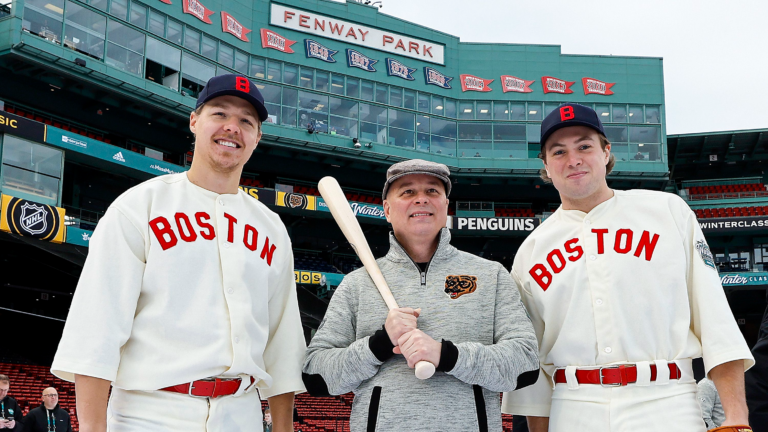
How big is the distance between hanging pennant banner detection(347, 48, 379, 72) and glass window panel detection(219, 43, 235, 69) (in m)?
5.92

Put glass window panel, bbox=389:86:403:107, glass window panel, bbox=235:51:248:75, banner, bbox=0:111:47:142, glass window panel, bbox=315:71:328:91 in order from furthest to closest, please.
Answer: glass window panel, bbox=389:86:403:107 < glass window panel, bbox=315:71:328:91 < glass window panel, bbox=235:51:248:75 < banner, bbox=0:111:47:142

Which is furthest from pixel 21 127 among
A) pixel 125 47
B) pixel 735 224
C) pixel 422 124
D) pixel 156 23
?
pixel 735 224

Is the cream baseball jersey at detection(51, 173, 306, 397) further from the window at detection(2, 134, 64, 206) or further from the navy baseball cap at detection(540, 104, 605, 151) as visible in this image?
the window at detection(2, 134, 64, 206)

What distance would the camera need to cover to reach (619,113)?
34562 mm

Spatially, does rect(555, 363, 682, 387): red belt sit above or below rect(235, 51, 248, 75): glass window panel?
below

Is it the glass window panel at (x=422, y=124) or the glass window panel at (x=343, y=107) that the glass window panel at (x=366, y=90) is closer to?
the glass window panel at (x=343, y=107)

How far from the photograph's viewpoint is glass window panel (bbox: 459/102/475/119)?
34.0 metres

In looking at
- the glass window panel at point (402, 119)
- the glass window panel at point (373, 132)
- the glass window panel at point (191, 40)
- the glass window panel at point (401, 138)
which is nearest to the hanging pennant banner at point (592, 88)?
the glass window panel at point (402, 119)

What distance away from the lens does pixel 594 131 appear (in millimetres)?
3381

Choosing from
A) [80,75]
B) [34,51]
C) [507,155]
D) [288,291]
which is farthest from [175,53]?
[288,291]

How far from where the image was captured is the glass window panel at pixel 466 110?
34.0 m

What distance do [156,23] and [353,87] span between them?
9.74m

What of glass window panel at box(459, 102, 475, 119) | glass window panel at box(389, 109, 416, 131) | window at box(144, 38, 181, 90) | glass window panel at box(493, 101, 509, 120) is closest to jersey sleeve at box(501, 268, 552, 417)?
window at box(144, 38, 181, 90)

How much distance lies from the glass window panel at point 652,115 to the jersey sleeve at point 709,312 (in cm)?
3385
